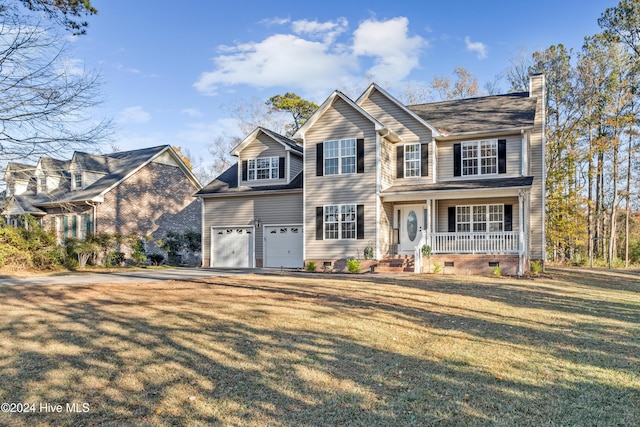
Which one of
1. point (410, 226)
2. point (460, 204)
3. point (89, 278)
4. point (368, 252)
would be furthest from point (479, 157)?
point (89, 278)

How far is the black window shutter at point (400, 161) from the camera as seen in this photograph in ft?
68.7

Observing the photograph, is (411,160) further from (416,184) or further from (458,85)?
(458,85)

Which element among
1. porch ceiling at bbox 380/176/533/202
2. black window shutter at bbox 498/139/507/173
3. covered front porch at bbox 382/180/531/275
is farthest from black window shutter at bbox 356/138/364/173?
black window shutter at bbox 498/139/507/173

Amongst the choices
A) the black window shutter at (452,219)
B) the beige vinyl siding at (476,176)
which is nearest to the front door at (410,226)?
the black window shutter at (452,219)

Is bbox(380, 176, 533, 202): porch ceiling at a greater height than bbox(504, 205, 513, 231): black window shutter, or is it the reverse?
bbox(380, 176, 533, 202): porch ceiling

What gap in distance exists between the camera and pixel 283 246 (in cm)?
2233

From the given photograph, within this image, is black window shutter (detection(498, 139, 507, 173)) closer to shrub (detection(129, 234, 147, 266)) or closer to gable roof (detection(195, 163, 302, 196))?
gable roof (detection(195, 163, 302, 196))

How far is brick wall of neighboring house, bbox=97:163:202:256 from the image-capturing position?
26.0m

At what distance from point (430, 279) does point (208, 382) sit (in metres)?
11.1

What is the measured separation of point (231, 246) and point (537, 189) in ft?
46.9

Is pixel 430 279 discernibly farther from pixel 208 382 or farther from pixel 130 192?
pixel 130 192

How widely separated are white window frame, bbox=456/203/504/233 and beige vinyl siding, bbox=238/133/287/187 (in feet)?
26.7

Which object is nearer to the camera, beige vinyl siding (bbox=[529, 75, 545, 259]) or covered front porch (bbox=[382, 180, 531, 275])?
covered front porch (bbox=[382, 180, 531, 275])

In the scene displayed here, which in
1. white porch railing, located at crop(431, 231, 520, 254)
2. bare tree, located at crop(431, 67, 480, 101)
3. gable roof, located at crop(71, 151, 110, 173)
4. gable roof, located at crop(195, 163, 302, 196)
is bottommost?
white porch railing, located at crop(431, 231, 520, 254)
